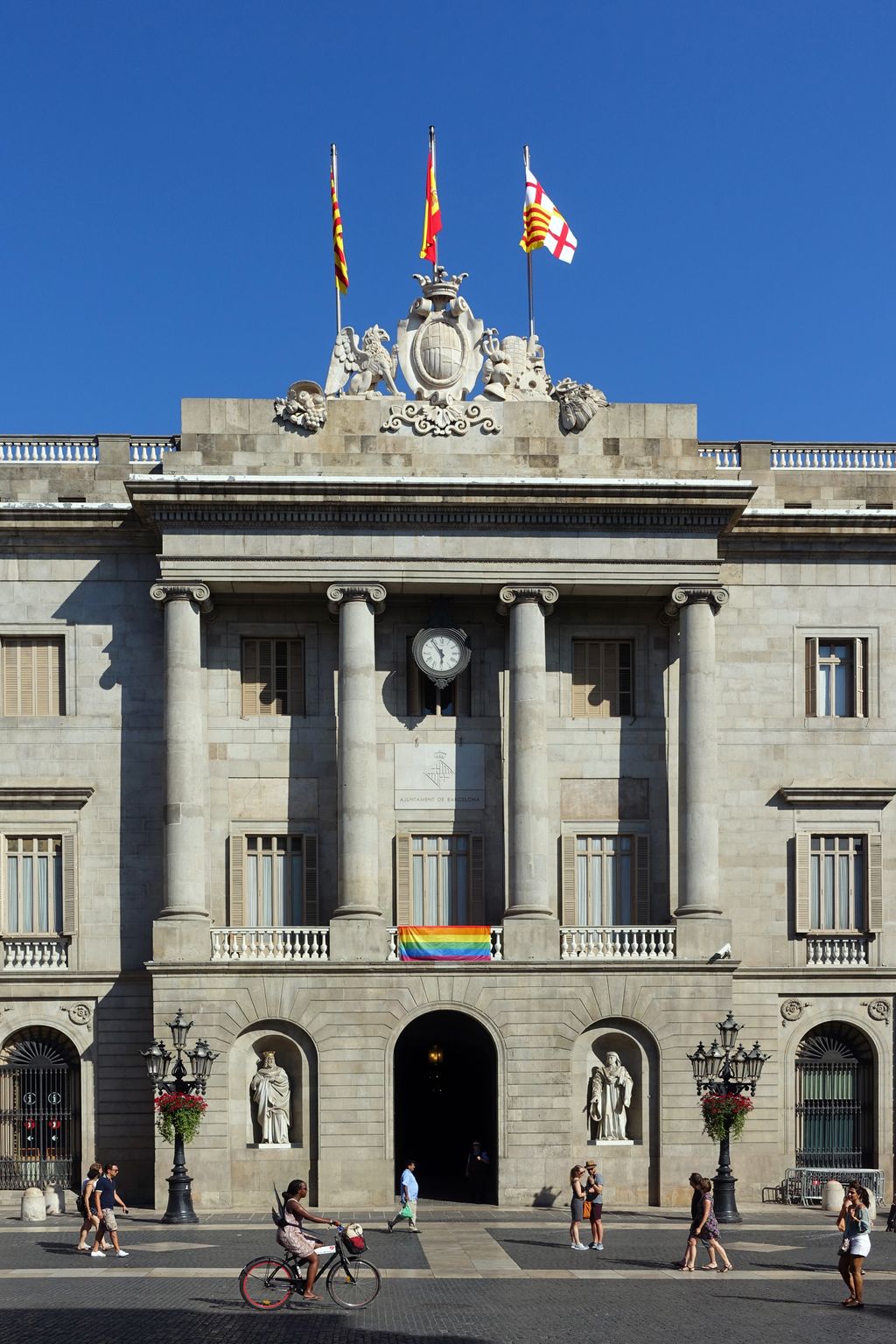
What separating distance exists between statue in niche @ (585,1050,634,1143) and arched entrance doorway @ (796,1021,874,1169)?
5.26m

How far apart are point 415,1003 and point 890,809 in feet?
45.6

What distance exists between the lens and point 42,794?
50312 millimetres

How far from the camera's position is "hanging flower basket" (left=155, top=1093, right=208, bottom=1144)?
44.6m

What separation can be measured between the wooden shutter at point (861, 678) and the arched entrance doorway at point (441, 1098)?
44.2 feet

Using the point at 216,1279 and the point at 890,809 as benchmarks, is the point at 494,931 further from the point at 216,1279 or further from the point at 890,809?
the point at 216,1279

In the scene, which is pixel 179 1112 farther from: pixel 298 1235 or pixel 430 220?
pixel 430 220

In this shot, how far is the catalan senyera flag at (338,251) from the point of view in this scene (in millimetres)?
53250

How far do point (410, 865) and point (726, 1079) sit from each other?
34.1ft

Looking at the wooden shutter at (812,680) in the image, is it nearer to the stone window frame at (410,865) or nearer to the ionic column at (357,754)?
the stone window frame at (410,865)

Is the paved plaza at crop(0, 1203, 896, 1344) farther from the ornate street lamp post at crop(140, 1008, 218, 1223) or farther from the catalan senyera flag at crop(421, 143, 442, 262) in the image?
the catalan senyera flag at crop(421, 143, 442, 262)

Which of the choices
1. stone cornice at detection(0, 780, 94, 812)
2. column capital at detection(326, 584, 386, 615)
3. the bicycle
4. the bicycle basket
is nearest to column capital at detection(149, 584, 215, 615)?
column capital at detection(326, 584, 386, 615)

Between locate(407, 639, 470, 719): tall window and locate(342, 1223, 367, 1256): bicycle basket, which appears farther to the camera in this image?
locate(407, 639, 470, 719): tall window

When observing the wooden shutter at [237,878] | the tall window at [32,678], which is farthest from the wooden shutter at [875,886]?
the tall window at [32,678]

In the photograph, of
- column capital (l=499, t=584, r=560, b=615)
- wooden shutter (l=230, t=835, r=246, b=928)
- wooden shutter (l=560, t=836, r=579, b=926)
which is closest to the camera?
column capital (l=499, t=584, r=560, b=615)
